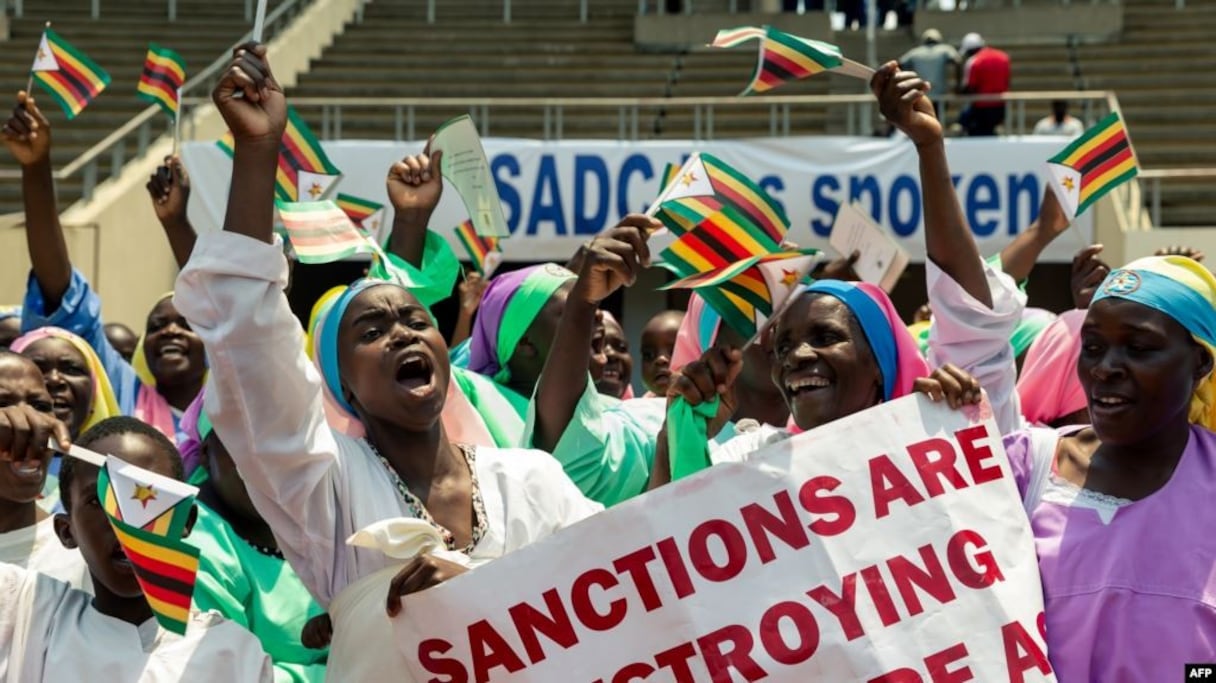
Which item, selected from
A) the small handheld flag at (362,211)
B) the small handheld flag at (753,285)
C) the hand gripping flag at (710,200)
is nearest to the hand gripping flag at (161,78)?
the small handheld flag at (362,211)

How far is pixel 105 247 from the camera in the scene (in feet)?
43.9

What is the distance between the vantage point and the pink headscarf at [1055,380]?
5.17 meters

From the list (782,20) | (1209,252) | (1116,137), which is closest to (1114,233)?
(1209,252)

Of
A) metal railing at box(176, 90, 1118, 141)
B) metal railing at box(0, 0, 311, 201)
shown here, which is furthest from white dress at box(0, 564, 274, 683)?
metal railing at box(176, 90, 1118, 141)

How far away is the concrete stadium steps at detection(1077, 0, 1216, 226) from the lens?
1466 centimetres

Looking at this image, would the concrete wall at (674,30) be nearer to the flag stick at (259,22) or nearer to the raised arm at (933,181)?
the raised arm at (933,181)

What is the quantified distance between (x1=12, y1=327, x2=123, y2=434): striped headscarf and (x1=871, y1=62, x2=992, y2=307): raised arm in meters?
2.47

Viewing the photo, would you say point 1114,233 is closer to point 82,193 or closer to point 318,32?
point 82,193

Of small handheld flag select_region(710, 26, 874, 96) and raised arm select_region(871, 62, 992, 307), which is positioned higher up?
small handheld flag select_region(710, 26, 874, 96)

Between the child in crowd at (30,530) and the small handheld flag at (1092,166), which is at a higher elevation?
the small handheld flag at (1092,166)

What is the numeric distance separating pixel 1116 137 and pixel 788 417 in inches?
59.6

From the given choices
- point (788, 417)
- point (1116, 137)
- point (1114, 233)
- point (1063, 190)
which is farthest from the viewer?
point (1114, 233)

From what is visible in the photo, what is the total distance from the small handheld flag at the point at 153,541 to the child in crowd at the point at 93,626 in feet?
0.80
